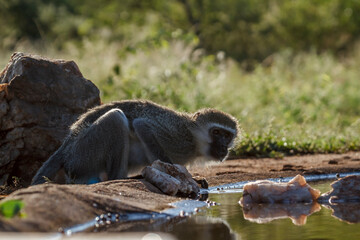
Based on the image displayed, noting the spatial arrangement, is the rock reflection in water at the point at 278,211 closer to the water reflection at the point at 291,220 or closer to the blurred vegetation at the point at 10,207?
the water reflection at the point at 291,220

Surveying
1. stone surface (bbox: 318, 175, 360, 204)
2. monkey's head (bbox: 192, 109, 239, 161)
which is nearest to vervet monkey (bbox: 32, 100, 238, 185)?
monkey's head (bbox: 192, 109, 239, 161)

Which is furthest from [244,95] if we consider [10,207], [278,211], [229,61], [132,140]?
[10,207]

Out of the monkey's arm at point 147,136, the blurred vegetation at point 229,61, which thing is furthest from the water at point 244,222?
the blurred vegetation at point 229,61

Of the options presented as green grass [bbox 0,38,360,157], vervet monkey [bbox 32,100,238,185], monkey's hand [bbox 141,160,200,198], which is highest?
green grass [bbox 0,38,360,157]

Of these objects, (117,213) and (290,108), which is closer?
(117,213)

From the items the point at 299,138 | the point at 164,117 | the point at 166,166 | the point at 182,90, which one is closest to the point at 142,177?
the point at 166,166

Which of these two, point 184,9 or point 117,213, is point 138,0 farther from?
point 117,213

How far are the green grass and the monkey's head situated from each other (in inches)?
107

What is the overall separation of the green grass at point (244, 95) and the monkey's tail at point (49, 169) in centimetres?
412

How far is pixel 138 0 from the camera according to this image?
33.6m

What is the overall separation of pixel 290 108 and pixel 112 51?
4553 millimetres

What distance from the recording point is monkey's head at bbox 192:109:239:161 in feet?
24.2

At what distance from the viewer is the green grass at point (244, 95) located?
1112cm

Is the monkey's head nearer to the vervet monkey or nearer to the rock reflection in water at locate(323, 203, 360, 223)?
→ the vervet monkey
